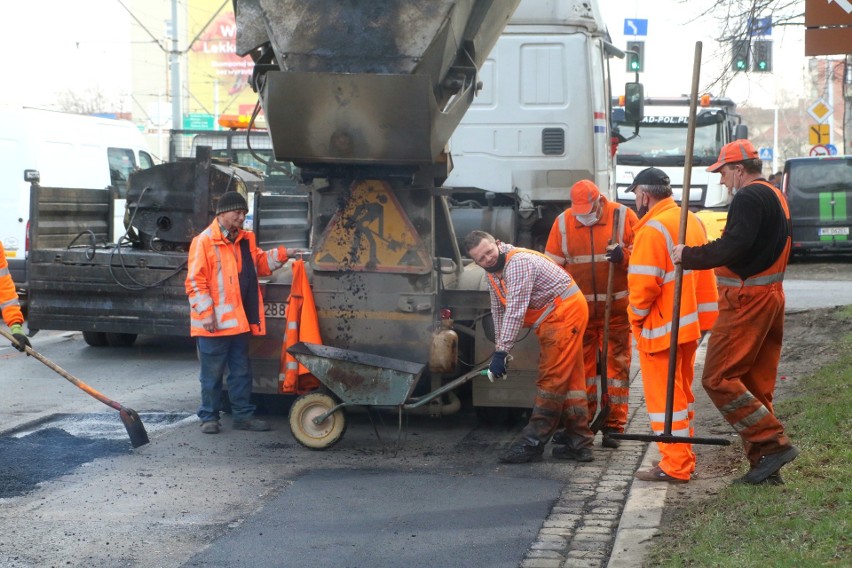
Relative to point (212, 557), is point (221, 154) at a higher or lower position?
higher

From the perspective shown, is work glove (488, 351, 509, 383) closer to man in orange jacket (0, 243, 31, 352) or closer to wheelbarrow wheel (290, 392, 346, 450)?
wheelbarrow wheel (290, 392, 346, 450)

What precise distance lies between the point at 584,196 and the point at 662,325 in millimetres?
1440

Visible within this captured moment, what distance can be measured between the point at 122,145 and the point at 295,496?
446 inches

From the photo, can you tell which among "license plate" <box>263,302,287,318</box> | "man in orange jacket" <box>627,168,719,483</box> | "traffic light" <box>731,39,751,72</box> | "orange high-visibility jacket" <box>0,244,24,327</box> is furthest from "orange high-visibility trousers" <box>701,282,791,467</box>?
"traffic light" <box>731,39,751,72</box>

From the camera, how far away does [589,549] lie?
5.34 m

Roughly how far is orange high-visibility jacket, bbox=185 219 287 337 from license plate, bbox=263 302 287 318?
93 millimetres

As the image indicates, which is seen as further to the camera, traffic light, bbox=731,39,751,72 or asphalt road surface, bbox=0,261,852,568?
traffic light, bbox=731,39,751,72

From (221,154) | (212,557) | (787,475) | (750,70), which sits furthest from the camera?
(221,154)

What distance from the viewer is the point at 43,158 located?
48.4 ft

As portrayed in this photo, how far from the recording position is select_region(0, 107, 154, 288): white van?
1448 centimetres

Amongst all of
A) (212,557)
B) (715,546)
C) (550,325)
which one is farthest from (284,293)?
(715,546)

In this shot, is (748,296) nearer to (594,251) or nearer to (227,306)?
(594,251)

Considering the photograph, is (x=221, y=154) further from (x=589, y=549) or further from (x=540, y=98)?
(x=589, y=549)

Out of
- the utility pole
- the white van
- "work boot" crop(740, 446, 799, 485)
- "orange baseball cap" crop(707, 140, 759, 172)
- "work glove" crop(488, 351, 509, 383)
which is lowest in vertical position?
"work boot" crop(740, 446, 799, 485)
